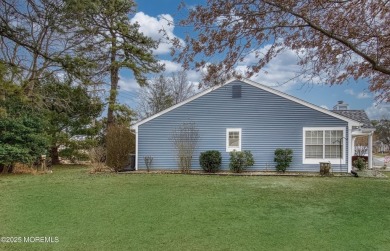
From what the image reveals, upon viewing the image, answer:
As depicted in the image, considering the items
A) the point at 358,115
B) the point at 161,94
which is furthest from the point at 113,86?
the point at 358,115

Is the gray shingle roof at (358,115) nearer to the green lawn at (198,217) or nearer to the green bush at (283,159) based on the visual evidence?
the green bush at (283,159)

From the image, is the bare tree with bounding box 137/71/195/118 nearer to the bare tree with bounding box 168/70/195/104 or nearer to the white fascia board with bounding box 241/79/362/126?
the bare tree with bounding box 168/70/195/104

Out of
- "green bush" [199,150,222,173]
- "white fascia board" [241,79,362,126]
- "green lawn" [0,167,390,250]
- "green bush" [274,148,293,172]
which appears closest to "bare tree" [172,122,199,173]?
"green bush" [199,150,222,173]

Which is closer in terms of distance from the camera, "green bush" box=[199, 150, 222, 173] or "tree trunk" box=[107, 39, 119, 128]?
"green bush" box=[199, 150, 222, 173]

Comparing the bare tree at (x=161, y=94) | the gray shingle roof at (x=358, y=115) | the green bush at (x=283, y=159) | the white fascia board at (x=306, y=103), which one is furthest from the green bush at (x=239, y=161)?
the bare tree at (x=161, y=94)

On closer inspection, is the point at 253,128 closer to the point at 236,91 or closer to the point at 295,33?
the point at 236,91

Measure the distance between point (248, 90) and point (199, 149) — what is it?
3.91 metres

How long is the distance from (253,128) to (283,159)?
214 centimetres

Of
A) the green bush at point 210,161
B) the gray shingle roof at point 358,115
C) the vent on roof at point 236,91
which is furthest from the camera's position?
the gray shingle roof at point 358,115

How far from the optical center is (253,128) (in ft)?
55.9

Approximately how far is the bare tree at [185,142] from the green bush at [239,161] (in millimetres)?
2037

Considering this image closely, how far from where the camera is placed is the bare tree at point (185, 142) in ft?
54.5

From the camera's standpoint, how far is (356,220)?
6.90 meters

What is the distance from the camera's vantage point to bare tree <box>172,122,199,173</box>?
16625 millimetres
